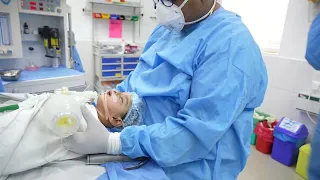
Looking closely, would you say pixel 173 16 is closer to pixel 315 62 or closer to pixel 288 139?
pixel 315 62

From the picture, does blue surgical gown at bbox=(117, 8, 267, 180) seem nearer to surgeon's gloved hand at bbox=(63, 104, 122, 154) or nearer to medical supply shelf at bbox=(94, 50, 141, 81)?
surgeon's gloved hand at bbox=(63, 104, 122, 154)

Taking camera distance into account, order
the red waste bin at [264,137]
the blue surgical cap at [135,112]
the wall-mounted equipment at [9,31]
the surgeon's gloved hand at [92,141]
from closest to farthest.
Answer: the surgeon's gloved hand at [92,141] → the blue surgical cap at [135,112] → the wall-mounted equipment at [9,31] → the red waste bin at [264,137]

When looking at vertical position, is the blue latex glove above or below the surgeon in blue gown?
below

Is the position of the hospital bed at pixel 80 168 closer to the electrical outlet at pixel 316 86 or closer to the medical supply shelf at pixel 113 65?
the electrical outlet at pixel 316 86

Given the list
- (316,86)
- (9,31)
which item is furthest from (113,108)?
(316,86)

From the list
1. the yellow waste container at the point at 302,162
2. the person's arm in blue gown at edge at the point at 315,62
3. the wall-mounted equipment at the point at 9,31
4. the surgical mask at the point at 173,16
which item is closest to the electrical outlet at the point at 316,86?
the yellow waste container at the point at 302,162

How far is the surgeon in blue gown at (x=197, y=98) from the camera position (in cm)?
86

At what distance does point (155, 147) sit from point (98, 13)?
300 centimetres

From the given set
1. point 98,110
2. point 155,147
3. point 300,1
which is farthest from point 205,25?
point 300,1

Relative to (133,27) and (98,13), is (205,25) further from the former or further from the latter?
(133,27)

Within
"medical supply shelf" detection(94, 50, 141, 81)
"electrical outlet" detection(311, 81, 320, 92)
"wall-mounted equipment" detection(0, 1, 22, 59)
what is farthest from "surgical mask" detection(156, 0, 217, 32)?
"medical supply shelf" detection(94, 50, 141, 81)

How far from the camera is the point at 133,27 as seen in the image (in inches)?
151

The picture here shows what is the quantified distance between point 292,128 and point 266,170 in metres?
0.51

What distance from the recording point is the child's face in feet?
3.93
